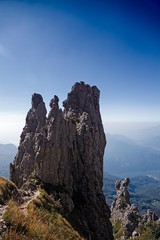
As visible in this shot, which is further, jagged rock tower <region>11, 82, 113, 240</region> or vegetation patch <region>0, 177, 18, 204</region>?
jagged rock tower <region>11, 82, 113, 240</region>

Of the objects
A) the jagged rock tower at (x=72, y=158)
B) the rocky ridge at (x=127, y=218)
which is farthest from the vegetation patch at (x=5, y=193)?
the rocky ridge at (x=127, y=218)

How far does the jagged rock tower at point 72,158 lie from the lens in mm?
62406

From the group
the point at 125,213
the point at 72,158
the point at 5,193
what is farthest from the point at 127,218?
the point at 5,193

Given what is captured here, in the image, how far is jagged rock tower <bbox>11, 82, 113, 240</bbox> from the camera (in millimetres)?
62406

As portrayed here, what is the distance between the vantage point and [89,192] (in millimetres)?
71625

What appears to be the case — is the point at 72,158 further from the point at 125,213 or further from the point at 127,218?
the point at 125,213

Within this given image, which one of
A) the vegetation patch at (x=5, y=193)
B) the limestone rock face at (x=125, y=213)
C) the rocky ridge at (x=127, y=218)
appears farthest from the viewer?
the limestone rock face at (x=125, y=213)

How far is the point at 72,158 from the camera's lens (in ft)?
242

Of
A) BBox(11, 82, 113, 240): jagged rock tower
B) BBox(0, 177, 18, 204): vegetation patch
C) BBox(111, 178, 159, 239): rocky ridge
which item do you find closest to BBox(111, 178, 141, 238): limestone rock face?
BBox(111, 178, 159, 239): rocky ridge

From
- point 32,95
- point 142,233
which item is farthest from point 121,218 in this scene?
point 32,95

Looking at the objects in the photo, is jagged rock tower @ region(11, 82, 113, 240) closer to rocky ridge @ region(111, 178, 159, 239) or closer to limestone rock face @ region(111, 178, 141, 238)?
rocky ridge @ region(111, 178, 159, 239)

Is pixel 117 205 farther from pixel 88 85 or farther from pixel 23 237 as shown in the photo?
pixel 23 237

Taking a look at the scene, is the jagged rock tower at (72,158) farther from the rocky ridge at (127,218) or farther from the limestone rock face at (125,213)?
the limestone rock face at (125,213)

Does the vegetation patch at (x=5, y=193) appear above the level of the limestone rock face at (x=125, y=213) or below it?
above
